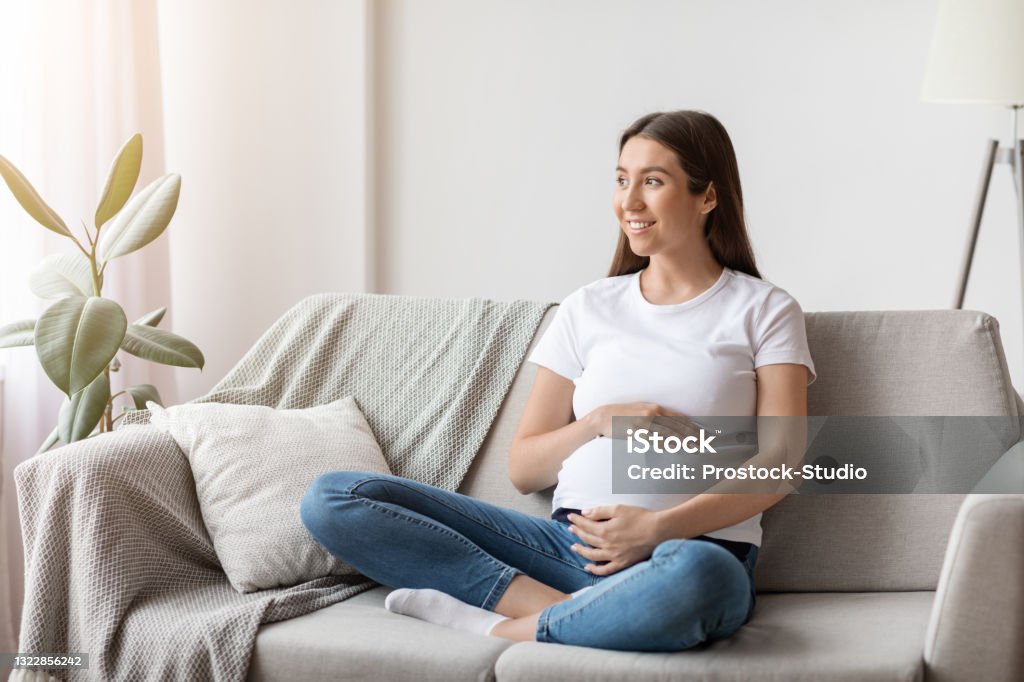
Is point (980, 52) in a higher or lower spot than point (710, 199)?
higher

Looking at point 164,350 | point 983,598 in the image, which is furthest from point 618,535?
point 164,350

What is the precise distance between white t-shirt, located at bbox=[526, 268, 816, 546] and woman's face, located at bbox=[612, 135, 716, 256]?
0.10 m

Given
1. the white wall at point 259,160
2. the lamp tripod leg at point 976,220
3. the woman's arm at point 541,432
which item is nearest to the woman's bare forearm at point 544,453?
the woman's arm at point 541,432

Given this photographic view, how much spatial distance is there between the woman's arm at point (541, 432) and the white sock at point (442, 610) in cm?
29

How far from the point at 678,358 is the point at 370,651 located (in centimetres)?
66

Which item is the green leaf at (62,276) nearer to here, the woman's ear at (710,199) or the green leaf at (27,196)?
the green leaf at (27,196)

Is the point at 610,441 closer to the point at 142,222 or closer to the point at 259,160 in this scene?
the point at 142,222

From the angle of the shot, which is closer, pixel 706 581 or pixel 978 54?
pixel 706 581

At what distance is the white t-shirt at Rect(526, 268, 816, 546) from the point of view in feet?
5.71

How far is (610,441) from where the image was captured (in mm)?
1754

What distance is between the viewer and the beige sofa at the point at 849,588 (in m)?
1.38

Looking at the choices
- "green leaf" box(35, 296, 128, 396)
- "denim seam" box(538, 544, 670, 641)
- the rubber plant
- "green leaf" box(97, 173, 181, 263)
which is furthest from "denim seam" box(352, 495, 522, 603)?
"green leaf" box(97, 173, 181, 263)

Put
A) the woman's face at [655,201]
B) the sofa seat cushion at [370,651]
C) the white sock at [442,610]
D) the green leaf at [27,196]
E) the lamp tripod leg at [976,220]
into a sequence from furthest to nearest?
the lamp tripod leg at [976,220] < the green leaf at [27,196] < the woman's face at [655,201] < the white sock at [442,610] < the sofa seat cushion at [370,651]

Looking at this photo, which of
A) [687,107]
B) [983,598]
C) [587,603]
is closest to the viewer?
[983,598]
